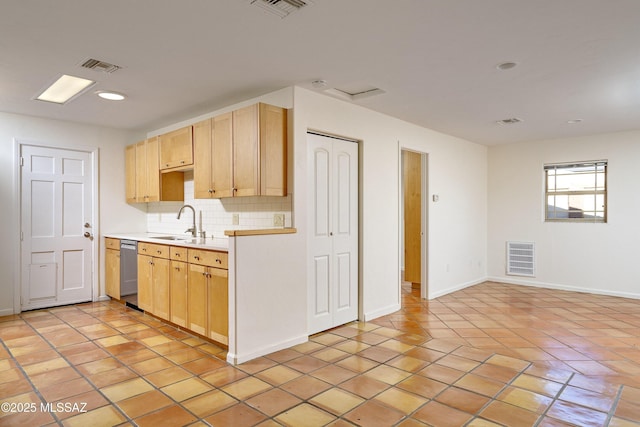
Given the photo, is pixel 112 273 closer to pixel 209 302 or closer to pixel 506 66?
pixel 209 302

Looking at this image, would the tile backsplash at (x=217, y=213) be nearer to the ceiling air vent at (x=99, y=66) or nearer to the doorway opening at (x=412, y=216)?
the ceiling air vent at (x=99, y=66)

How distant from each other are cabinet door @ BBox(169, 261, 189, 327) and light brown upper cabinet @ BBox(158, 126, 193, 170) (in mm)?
1196

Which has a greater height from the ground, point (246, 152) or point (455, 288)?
point (246, 152)

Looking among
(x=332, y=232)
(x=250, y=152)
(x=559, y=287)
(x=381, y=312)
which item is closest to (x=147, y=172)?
(x=250, y=152)

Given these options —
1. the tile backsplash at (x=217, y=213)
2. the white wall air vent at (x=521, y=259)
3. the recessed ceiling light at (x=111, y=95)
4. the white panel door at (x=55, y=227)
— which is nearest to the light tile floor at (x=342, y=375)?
the white panel door at (x=55, y=227)

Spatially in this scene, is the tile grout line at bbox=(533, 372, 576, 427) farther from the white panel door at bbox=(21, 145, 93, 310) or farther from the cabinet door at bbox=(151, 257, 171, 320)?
the white panel door at bbox=(21, 145, 93, 310)

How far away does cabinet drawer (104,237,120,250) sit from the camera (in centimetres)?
509

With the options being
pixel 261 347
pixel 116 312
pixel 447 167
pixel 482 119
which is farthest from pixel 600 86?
pixel 116 312

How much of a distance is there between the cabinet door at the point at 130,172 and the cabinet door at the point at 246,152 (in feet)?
8.08

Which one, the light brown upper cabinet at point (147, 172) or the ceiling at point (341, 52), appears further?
the light brown upper cabinet at point (147, 172)

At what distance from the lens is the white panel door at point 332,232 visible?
386 centimetres

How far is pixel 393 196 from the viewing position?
482 cm

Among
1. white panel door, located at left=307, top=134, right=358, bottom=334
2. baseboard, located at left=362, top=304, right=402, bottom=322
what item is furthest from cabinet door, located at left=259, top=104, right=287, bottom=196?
baseboard, located at left=362, top=304, right=402, bottom=322

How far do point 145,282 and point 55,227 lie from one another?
162 cm
